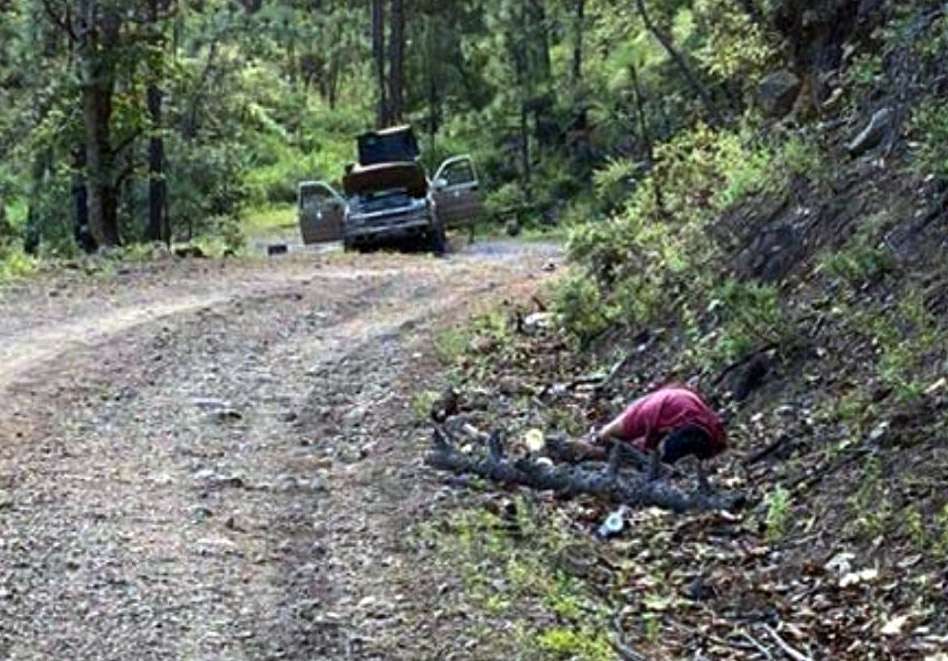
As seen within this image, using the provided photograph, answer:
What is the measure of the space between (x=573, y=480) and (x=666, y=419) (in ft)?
2.16

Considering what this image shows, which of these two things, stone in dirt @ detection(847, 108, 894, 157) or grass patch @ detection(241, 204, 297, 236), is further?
grass patch @ detection(241, 204, 297, 236)

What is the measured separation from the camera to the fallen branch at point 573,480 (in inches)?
287

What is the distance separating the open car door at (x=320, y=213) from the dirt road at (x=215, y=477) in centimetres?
979

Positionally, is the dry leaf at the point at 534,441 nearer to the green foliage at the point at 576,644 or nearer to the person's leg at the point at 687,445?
the person's leg at the point at 687,445

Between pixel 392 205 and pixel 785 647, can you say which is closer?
pixel 785 647

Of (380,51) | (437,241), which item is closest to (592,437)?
(437,241)

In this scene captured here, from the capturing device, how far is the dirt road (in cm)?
594

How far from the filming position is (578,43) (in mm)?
32906

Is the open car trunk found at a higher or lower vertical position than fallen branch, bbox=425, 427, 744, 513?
higher

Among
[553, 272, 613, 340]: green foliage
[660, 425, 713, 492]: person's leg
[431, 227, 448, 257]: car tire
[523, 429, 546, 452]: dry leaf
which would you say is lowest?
[431, 227, 448, 257]: car tire

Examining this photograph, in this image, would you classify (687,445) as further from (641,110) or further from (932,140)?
(641,110)

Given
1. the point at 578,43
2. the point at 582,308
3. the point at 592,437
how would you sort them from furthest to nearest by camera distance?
the point at 578,43, the point at 582,308, the point at 592,437

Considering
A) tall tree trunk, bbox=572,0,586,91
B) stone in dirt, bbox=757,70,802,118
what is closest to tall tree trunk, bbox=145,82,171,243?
tall tree trunk, bbox=572,0,586,91

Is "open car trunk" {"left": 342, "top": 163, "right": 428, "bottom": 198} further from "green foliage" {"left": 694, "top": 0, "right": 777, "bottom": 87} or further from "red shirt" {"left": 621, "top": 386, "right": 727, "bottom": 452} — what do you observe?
"red shirt" {"left": 621, "top": 386, "right": 727, "bottom": 452}
